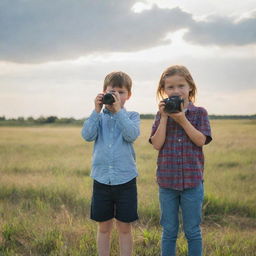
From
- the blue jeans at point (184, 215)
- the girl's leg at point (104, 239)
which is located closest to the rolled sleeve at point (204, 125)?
the blue jeans at point (184, 215)

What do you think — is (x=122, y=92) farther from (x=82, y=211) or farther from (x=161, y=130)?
(x=82, y=211)

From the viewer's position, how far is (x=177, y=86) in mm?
3143

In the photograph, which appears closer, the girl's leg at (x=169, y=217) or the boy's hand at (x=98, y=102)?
the girl's leg at (x=169, y=217)

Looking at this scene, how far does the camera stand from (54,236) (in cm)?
396

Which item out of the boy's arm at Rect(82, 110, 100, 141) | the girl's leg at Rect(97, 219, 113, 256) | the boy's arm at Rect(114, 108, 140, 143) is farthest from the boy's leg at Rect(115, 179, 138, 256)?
the boy's arm at Rect(82, 110, 100, 141)

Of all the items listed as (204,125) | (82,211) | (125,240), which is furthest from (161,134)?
(82,211)

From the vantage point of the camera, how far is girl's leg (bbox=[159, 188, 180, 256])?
10.3 ft

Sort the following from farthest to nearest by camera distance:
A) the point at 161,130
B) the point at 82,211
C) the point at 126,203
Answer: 1. the point at 82,211
2. the point at 126,203
3. the point at 161,130

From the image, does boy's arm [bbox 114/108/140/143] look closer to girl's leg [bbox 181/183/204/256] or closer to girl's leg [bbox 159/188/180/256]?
girl's leg [bbox 159/188/180/256]

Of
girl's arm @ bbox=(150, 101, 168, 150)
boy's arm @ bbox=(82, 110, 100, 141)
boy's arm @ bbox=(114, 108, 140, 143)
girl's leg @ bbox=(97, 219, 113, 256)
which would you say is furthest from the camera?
girl's leg @ bbox=(97, 219, 113, 256)

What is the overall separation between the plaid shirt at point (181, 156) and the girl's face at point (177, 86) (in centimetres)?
15

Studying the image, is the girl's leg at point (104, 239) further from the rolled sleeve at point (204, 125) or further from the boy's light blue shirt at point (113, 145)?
the rolled sleeve at point (204, 125)

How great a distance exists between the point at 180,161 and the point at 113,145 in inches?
23.4

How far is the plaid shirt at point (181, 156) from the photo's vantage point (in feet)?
10.0
